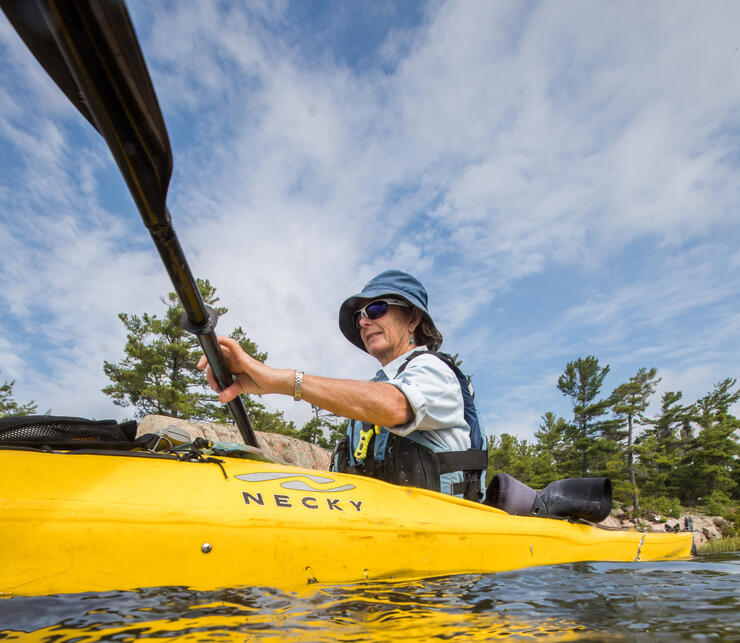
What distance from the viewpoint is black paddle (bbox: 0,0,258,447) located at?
48.9 inches

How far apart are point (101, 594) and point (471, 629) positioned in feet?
3.73

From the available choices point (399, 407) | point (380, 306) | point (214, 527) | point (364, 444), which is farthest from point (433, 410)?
point (214, 527)

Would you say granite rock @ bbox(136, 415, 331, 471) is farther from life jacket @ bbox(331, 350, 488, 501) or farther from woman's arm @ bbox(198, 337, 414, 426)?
woman's arm @ bbox(198, 337, 414, 426)

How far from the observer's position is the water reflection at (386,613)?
3.56ft

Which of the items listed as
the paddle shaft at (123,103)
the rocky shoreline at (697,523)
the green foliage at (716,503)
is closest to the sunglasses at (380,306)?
the paddle shaft at (123,103)

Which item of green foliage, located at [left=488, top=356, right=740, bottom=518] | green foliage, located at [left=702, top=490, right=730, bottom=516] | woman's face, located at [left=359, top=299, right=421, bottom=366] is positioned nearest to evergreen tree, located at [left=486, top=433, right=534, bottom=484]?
green foliage, located at [left=488, top=356, right=740, bottom=518]

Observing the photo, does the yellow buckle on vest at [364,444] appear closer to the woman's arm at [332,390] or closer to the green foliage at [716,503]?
the woman's arm at [332,390]

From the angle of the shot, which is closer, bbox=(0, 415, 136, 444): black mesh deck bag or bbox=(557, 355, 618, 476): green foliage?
bbox=(0, 415, 136, 444): black mesh deck bag

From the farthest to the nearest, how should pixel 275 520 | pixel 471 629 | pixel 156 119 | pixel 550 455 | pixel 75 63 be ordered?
1. pixel 550 455
2. pixel 275 520
3. pixel 156 119
4. pixel 75 63
5. pixel 471 629

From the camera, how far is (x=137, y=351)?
21578 millimetres

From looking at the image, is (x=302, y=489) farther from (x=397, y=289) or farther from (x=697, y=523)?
(x=697, y=523)

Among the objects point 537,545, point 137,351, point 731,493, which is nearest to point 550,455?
point 731,493

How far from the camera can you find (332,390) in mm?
2463

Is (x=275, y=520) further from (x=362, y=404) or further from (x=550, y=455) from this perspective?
(x=550, y=455)
